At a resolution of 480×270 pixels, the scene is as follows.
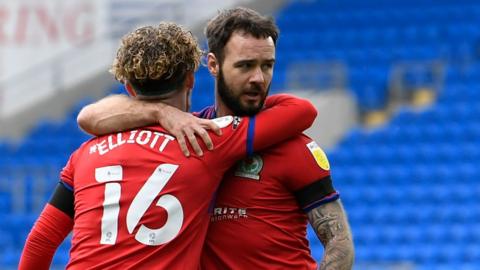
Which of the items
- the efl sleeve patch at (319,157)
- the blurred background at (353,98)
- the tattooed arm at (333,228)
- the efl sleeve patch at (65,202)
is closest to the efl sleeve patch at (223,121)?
the efl sleeve patch at (319,157)

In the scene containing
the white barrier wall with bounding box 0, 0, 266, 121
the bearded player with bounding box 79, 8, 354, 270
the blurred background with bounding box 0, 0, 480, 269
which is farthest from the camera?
the white barrier wall with bounding box 0, 0, 266, 121

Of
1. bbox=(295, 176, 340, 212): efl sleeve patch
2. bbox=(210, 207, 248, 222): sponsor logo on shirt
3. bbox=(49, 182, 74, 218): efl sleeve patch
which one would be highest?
bbox=(295, 176, 340, 212): efl sleeve patch

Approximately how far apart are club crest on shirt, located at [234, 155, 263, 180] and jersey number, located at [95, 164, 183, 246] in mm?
247

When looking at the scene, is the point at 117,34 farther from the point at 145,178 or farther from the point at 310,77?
the point at 145,178

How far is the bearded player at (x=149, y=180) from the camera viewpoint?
3.40 meters

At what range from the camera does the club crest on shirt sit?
141 inches

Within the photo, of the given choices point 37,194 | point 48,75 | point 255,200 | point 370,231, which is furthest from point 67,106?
point 255,200

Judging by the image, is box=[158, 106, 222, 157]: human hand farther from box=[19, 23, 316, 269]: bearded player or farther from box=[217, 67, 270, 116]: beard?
box=[217, 67, 270, 116]: beard

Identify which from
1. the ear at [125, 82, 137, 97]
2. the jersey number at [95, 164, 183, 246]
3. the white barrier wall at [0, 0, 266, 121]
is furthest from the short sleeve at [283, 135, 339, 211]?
the white barrier wall at [0, 0, 266, 121]

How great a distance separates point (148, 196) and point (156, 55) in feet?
1.35

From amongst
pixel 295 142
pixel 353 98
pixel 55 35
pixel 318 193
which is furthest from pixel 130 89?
pixel 55 35

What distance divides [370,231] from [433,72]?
135 inches

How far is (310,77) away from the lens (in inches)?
596

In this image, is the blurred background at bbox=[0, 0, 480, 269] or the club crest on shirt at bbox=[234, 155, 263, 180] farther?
the blurred background at bbox=[0, 0, 480, 269]
